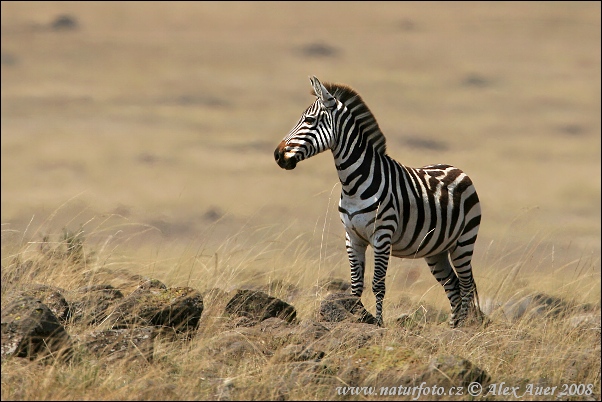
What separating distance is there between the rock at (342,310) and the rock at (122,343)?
2158mm

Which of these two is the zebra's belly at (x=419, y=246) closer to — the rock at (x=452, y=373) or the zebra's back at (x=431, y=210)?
the zebra's back at (x=431, y=210)

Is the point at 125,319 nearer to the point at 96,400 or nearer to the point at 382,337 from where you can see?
the point at 96,400

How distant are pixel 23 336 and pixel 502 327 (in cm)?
528

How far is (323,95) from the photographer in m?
10.4

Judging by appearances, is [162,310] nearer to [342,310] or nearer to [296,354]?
[296,354]

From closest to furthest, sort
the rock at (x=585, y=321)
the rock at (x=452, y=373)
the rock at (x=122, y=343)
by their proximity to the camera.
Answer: the rock at (x=452, y=373) < the rock at (x=122, y=343) < the rock at (x=585, y=321)

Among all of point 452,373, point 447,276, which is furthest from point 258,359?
point 447,276

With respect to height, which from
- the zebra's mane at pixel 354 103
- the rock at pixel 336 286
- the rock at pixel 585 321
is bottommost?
the rock at pixel 336 286

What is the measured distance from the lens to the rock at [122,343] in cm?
769

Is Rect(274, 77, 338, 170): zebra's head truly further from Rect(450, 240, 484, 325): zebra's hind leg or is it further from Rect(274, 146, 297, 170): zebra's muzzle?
Rect(450, 240, 484, 325): zebra's hind leg

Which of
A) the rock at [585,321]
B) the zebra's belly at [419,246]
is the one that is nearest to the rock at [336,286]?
the zebra's belly at [419,246]

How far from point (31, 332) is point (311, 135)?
3.95 meters

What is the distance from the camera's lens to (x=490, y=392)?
294 inches

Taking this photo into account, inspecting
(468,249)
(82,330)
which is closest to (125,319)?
(82,330)
